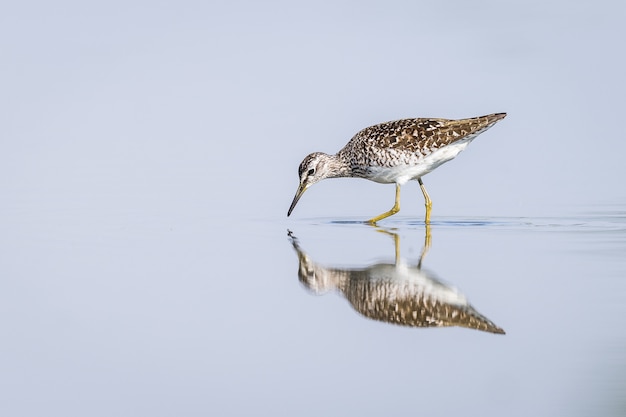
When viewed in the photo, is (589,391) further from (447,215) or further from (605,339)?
(447,215)

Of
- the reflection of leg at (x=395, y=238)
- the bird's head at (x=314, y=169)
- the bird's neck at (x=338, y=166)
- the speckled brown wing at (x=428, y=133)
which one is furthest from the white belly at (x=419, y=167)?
the reflection of leg at (x=395, y=238)

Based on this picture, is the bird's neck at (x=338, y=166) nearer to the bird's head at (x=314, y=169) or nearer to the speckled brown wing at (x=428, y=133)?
the bird's head at (x=314, y=169)

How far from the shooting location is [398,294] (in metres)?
9.07

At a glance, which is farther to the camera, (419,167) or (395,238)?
(419,167)

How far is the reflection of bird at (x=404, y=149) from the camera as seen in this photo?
1515 cm

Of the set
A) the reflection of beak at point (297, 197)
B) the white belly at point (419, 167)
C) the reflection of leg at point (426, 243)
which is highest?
the white belly at point (419, 167)

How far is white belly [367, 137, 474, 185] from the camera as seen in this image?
1525 cm

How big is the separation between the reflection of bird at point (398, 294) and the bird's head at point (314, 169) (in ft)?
16.9

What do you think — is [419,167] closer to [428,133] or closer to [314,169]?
[428,133]

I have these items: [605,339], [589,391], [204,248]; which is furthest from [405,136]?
[589,391]

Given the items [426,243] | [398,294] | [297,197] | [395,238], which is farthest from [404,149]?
[398,294]

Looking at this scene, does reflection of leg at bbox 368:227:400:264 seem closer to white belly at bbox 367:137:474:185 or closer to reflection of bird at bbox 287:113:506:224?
reflection of bird at bbox 287:113:506:224

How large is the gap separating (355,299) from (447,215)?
6.36m

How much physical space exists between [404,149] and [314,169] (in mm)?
1541
